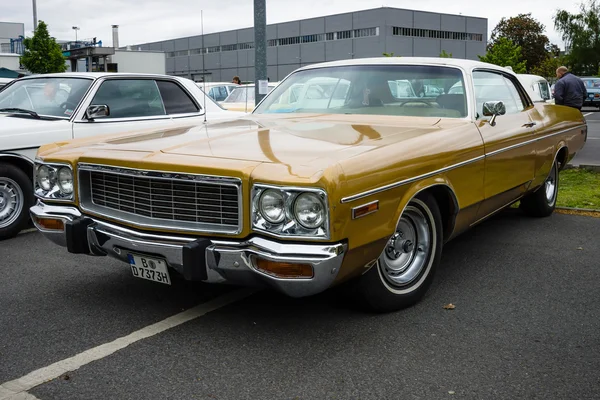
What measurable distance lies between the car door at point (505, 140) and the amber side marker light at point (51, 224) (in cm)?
294

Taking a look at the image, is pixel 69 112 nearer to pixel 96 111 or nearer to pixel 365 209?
pixel 96 111

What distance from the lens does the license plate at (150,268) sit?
141 inches

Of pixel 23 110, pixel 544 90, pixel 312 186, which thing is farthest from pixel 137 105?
pixel 544 90

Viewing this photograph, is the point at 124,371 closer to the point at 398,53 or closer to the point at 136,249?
the point at 136,249

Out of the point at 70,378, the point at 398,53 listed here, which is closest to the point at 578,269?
the point at 70,378

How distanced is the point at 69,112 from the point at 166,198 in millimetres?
3726

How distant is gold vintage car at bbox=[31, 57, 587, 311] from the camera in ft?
10.6

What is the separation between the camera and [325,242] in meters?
3.20

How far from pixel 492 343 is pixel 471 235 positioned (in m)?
2.71

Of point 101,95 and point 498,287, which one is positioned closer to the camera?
point 498,287

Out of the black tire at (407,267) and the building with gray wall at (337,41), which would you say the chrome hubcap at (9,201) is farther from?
the building with gray wall at (337,41)

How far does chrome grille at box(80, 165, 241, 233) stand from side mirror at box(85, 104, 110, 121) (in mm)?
2872

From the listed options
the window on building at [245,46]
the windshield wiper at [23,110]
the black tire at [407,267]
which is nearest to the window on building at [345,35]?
the window on building at [245,46]

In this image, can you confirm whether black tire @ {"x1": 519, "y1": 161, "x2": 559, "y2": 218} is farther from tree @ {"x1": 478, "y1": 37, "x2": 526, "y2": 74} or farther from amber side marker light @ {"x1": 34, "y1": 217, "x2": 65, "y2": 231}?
tree @ {"x1": 478, "y1": 37, "x2": 526, "y2": 74}
